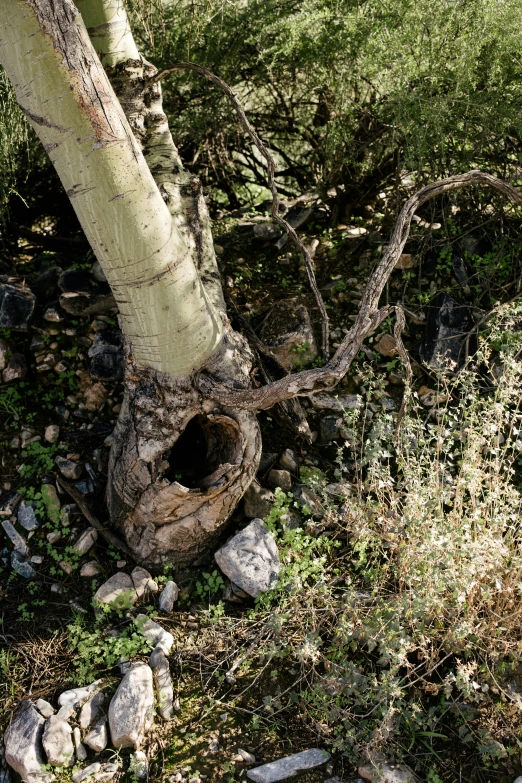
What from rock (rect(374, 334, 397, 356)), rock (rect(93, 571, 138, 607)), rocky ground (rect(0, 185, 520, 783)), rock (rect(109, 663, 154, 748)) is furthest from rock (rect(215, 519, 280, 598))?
rock (rect(374, 334, 397, 356))

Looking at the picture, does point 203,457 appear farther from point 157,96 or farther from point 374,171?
point 374,171

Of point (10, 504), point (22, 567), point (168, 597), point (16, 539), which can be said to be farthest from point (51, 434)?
point (168, 597)

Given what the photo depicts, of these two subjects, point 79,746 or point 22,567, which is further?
point 22,567

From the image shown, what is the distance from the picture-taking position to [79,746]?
225 centimetres

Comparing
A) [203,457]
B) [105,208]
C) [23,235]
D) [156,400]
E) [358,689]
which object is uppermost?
[105,208]

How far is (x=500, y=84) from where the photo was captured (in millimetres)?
3145

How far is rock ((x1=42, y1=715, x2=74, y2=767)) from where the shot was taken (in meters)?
2.21

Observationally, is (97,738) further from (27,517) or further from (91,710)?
(27,517)

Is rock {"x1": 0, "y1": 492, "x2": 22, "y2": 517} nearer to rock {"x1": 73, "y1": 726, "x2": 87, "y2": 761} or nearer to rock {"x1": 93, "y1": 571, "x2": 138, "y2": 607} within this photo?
rock {"x1": 93, "y1": 571, "x2": 138, "y2": 607}

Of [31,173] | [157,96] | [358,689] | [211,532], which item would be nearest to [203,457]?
[211,532]

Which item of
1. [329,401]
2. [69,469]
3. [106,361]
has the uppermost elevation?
[106,361]

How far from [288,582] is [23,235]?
2603mm

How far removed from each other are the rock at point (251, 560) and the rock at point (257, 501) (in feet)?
0.39

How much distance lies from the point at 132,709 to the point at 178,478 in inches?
38.0
